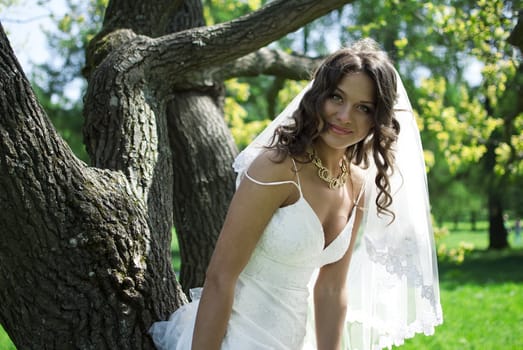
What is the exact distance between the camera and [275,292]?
8.89 feet

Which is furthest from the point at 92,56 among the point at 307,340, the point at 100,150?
the point at 307,340

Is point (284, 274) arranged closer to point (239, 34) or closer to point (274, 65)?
point (239, 34)

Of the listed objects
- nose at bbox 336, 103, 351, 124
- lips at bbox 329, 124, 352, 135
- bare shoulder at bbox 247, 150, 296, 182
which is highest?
nose at bbox 336, 103, 351, 124

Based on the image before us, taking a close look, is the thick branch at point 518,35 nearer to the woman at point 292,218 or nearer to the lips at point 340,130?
the woman at point 292,218

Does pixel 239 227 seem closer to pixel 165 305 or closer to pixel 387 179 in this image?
pixel 165 305

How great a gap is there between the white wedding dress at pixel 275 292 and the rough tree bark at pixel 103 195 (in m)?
0.16

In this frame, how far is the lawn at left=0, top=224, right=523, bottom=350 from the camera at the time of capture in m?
6.15

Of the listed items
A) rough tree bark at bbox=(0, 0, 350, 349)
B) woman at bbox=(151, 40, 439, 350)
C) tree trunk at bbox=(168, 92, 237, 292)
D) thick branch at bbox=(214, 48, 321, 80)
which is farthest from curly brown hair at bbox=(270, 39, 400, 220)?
thick branch at bbox=(214, 48, 321, 80)

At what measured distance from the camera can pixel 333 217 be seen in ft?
9.24

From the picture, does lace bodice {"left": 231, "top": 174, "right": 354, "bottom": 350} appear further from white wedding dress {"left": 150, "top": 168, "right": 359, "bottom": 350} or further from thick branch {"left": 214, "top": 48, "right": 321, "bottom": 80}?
thick branch {"left": 214, "top": 48, "right": 321, "bottom": 80}

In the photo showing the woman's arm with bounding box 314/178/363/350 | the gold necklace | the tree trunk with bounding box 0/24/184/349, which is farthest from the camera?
the woman's arm with bounding box 314/178/363/350

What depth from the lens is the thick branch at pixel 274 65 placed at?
17.9ft

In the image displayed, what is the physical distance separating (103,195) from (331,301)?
1.12 m

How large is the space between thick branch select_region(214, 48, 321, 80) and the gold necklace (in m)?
2.55
